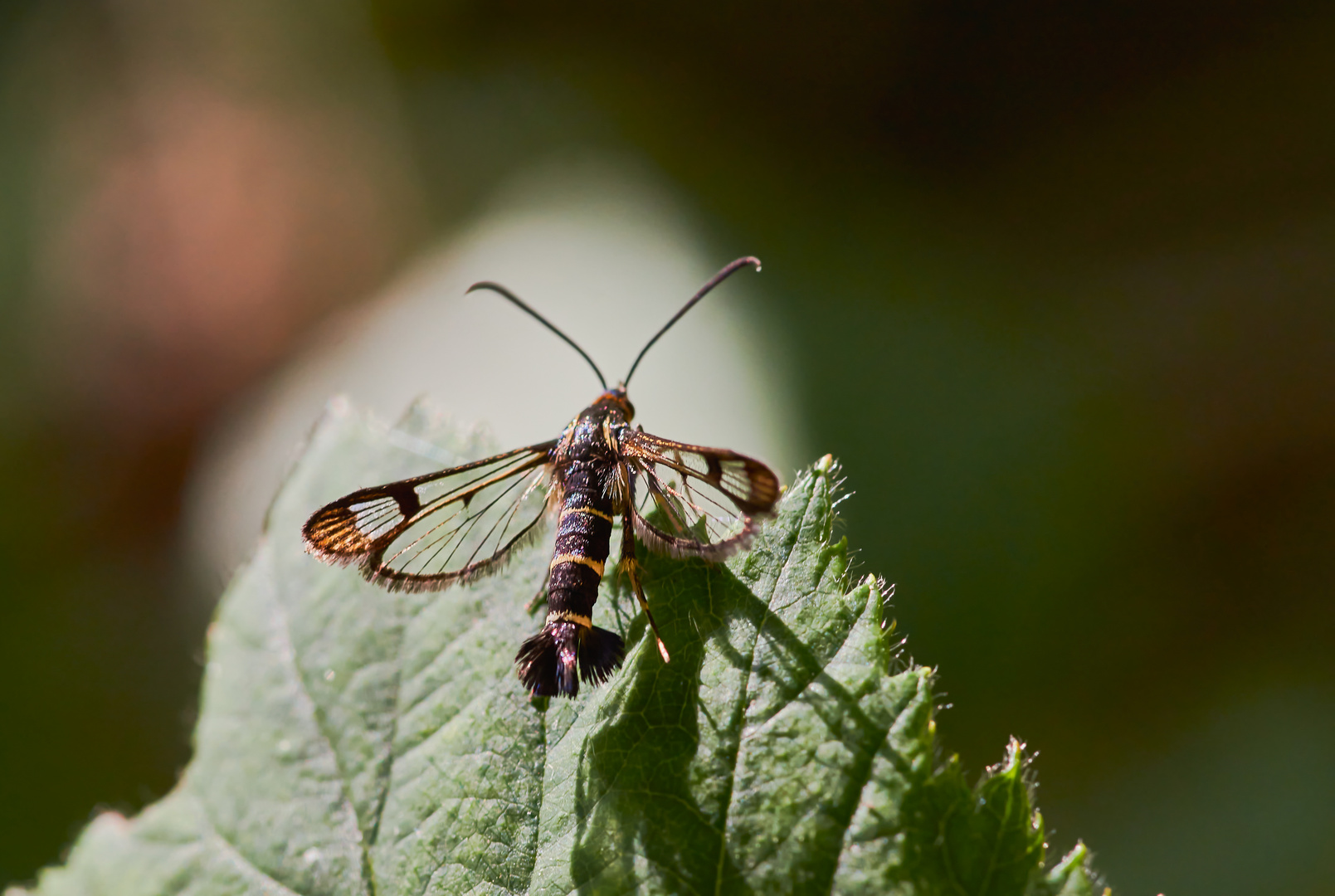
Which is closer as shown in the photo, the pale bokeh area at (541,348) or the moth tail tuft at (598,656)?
the moth tail tuft at (598,656)

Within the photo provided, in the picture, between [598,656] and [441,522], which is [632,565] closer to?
[598,656]

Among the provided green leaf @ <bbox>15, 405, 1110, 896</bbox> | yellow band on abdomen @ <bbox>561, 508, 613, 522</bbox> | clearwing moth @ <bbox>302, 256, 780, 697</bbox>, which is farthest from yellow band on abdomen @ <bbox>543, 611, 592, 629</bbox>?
yellow band on abdomen @ <bbox>561, 508, 613, 522</bbox>

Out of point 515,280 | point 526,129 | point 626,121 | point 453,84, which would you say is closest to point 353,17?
point 453,84

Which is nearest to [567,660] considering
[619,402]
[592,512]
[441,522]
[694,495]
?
[592,512]

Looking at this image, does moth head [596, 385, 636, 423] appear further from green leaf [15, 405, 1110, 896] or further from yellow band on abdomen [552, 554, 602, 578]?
yellow band on abdomen [552, 554, 602, 578]

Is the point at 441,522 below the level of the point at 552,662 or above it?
above

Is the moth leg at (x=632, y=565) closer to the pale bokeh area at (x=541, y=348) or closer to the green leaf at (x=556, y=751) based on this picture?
the green leaf at (x=556, y=751)

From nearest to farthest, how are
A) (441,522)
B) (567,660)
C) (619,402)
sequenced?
(567,660) < (441,522) < (619,402)

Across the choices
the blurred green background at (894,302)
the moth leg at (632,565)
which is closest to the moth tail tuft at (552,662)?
the moth leg at (632,565)
